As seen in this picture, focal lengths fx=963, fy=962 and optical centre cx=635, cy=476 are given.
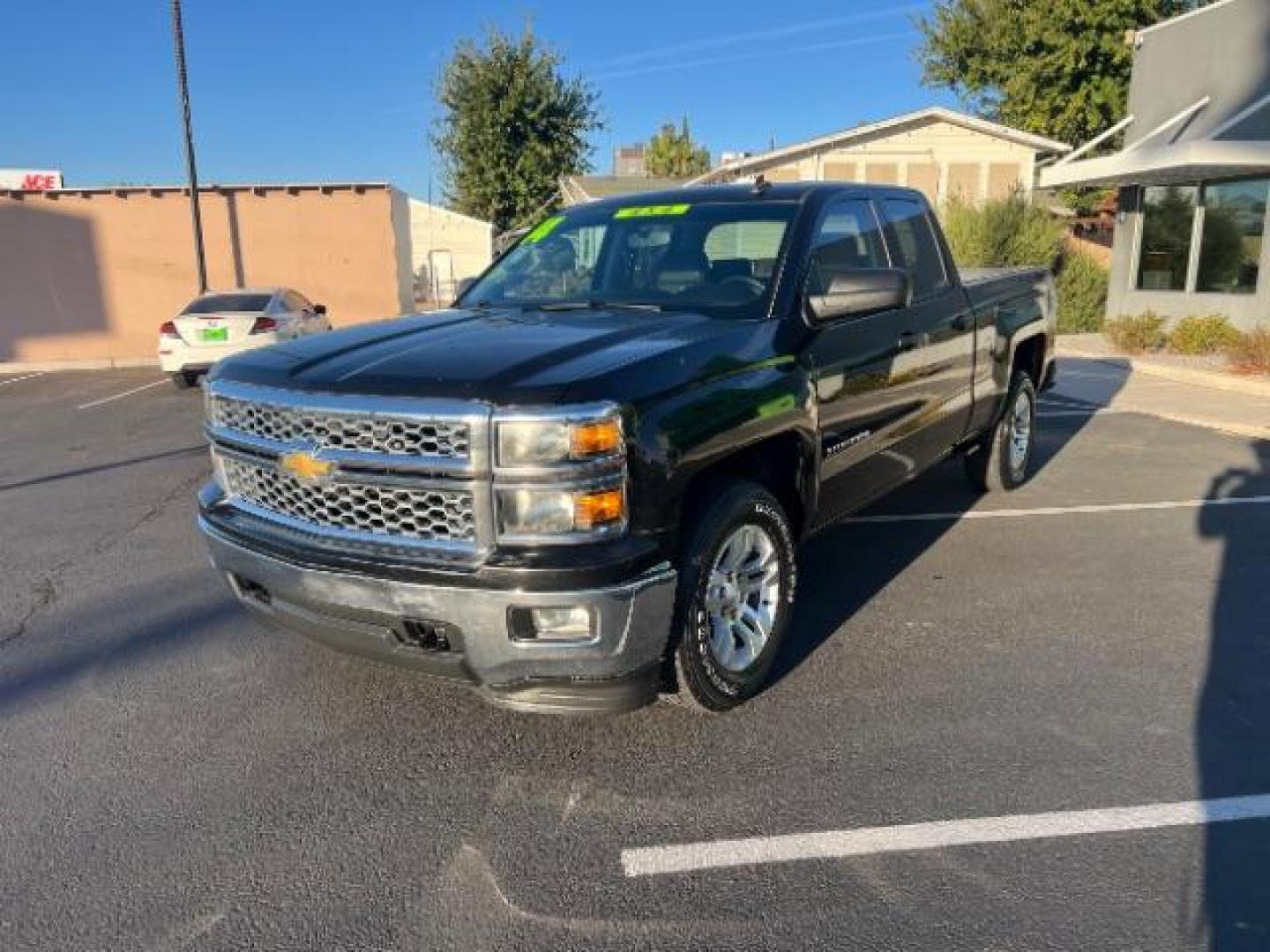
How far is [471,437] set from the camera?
2830mm

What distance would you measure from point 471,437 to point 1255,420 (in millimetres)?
9185

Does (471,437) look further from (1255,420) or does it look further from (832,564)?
(1255,420)

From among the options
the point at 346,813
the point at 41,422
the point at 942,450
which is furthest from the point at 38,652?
the point at 41,422

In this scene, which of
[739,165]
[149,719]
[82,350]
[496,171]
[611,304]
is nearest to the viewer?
[149,719]

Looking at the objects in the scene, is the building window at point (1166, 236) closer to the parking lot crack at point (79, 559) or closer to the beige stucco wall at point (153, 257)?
the beige stucco wall at point (153, 257)

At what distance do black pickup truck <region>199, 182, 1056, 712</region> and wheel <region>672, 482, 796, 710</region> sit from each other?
0.01 metres

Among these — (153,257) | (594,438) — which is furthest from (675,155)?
(594,438)

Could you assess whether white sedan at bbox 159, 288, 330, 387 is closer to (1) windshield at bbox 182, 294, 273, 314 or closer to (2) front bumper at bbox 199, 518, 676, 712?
(1) windshield at bbox 182, 294, 273, 314

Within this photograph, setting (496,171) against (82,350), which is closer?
(82,350)

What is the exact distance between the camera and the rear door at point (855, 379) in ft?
13.1

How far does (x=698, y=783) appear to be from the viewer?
318 cm

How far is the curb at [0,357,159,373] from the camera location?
19.0 m

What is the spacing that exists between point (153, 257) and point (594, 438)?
20.0 metres

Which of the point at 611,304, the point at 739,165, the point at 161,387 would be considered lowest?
the point at 161,387
